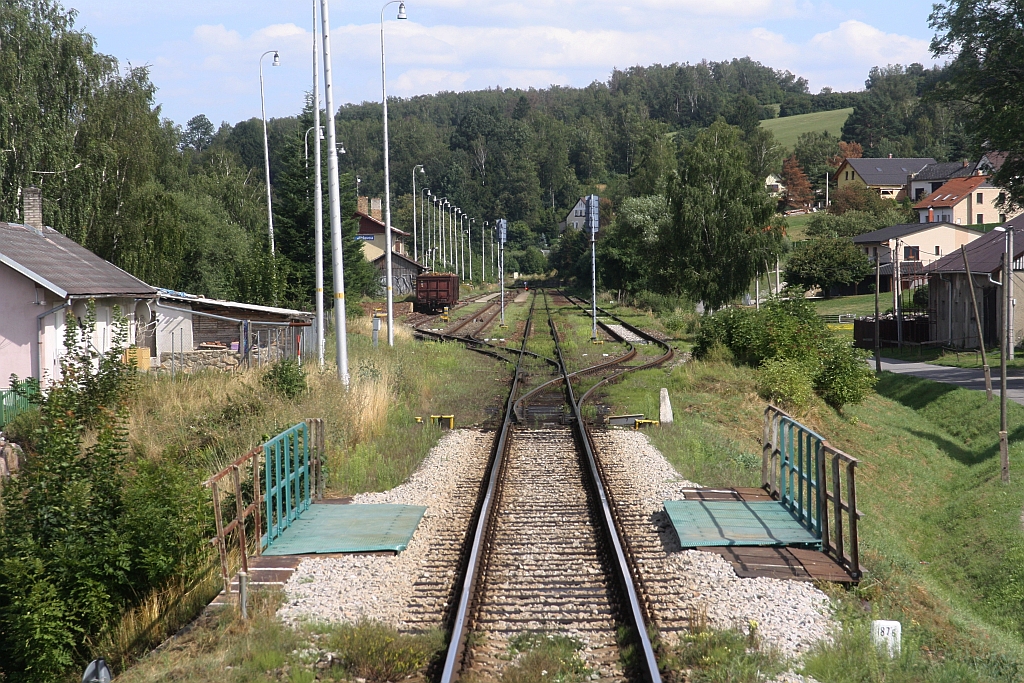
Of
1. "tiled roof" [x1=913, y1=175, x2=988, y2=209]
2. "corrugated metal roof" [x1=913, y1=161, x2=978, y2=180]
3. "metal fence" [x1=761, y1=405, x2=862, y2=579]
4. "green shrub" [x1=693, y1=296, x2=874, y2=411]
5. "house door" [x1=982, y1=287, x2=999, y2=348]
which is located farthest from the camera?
"corrugated metal roof" [x1=913, y1=161, x2=978, y2=180]

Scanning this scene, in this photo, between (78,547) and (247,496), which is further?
(247,496)

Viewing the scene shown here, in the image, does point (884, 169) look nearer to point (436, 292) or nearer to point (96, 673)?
point (436, 292)

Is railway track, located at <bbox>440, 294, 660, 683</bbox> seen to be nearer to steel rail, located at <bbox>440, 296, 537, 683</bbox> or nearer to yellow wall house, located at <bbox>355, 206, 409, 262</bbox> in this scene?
steel rail, located at <bbox>440, 296, 537, 683</bbox>

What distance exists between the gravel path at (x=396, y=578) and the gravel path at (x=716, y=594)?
6.05 ft

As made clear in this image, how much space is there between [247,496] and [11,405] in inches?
487

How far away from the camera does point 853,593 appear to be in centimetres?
790

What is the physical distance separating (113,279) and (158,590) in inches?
783

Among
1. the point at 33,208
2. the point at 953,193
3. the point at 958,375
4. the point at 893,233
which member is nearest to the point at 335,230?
the point at 33,208

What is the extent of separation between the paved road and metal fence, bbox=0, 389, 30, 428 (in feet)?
75.3

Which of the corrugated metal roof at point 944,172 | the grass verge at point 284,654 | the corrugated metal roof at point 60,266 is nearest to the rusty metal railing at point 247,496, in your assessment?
the grass verge at point 284,654

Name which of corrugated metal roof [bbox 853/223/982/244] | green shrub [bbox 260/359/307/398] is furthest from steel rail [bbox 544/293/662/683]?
corrugated metal roof [bbox 853/223/982/244]

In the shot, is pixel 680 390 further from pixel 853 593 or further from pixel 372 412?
pixel 853 593

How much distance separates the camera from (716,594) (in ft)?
25.5

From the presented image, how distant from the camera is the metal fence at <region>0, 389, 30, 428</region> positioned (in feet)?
64.2
